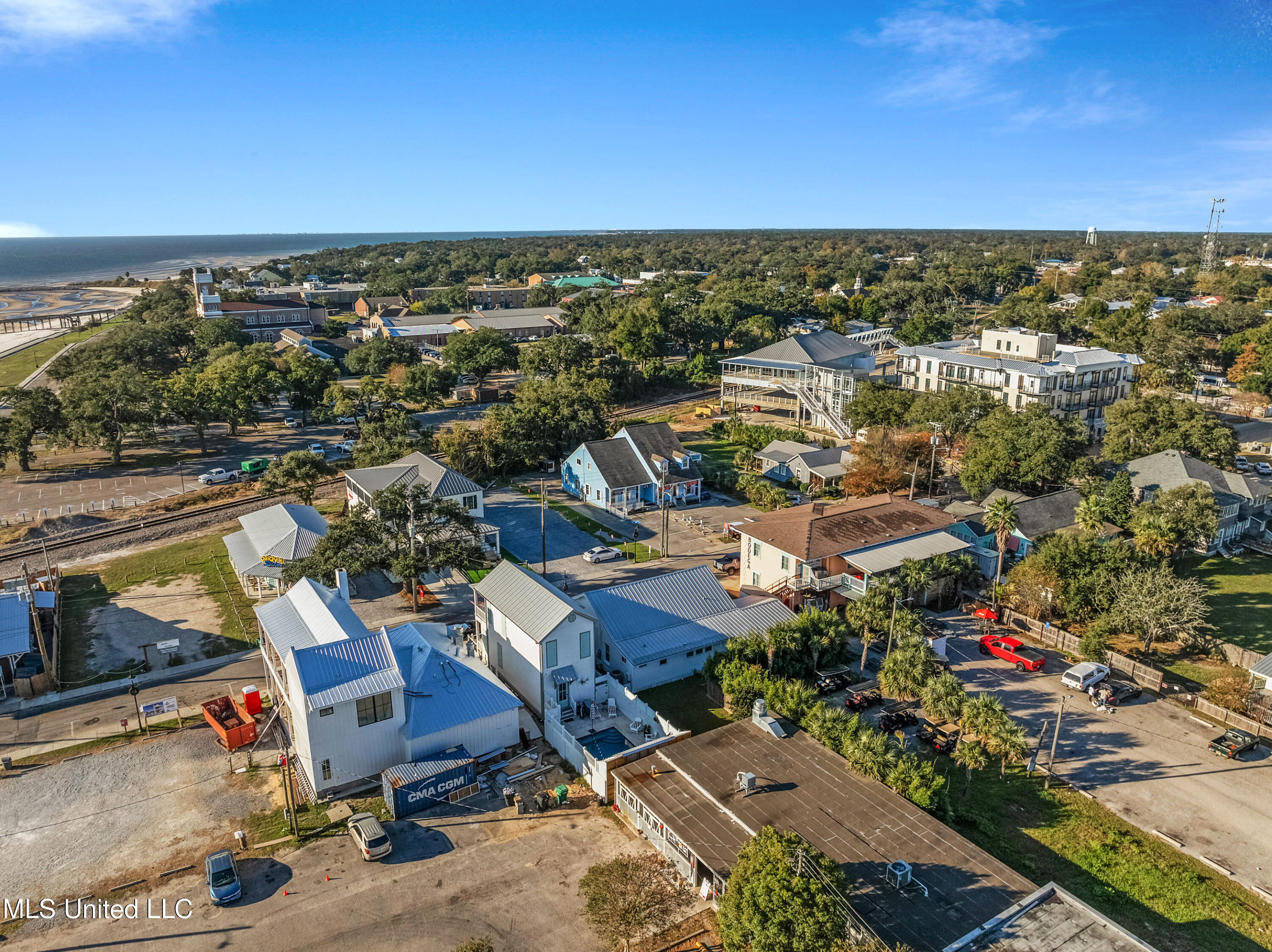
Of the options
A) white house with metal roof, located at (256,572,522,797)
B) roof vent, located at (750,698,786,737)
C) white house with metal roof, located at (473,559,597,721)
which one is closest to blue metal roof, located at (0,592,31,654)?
white house with metal roof, located at (256,572,522,797)

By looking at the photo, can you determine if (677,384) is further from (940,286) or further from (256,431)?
(940,286)

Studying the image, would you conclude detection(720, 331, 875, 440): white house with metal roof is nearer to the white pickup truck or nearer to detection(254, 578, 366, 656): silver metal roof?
the white pickup truck

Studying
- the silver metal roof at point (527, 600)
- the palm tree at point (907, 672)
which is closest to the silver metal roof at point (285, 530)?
the silver metal roof at point (527, 600)

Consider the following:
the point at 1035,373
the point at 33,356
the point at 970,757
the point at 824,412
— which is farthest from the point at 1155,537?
the point at 33,356

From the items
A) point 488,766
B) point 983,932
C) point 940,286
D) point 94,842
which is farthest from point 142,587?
point 940,286

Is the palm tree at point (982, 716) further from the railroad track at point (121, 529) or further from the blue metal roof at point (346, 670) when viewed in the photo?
the railroad track at point (121, 529)
